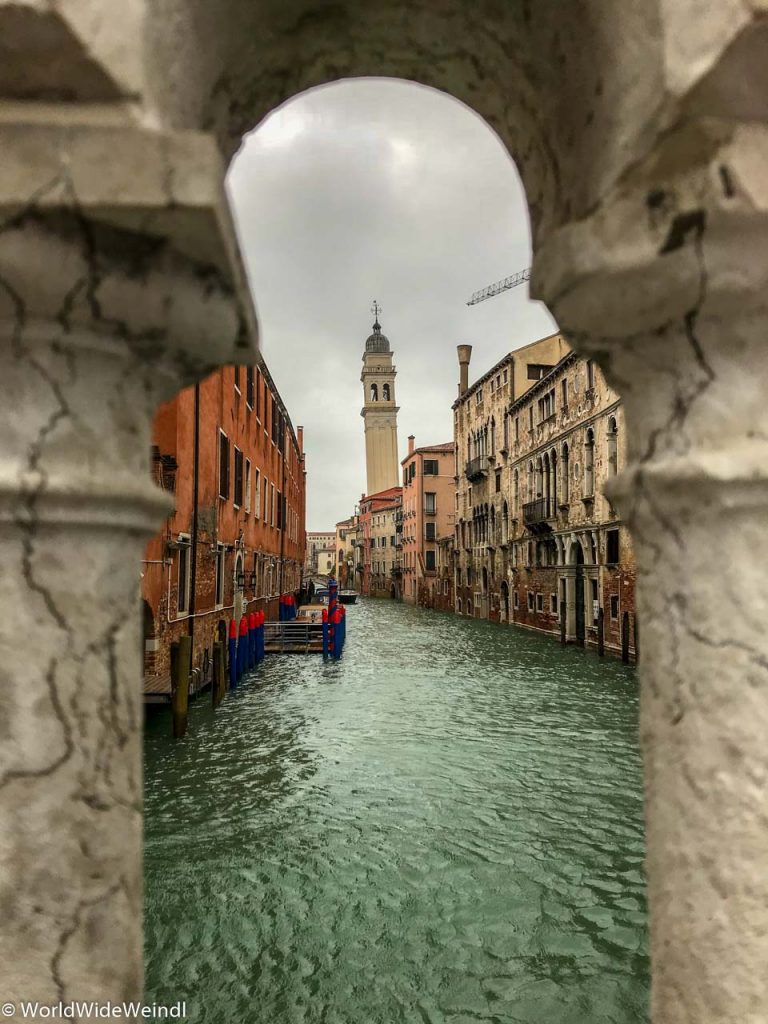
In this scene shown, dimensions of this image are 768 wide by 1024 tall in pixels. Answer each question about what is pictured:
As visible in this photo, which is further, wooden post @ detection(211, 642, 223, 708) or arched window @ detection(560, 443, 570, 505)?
arched window @ detection(560, 443, 570, 505)

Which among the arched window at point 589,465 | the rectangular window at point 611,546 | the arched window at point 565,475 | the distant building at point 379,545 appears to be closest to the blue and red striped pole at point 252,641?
the rectangular window at point 611,546

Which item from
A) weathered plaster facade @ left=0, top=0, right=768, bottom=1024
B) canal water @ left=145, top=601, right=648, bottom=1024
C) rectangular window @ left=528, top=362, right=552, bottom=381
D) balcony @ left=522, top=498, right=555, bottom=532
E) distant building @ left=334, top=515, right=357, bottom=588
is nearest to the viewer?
weathered plaster facade @ left=0, top=0, right=768, bottom=1024

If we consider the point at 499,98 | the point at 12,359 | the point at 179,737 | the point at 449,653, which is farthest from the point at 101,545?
the point at 449,653

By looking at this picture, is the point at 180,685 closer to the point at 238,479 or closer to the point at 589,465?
the point at 238,479

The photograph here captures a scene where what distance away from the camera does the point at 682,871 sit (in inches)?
42.0

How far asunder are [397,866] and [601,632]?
41.5ft

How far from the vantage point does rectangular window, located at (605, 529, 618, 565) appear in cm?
1637

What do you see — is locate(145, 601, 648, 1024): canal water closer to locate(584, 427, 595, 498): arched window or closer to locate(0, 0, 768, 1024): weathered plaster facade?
locate(0, 0, 768, 1024): weathered plaster facade

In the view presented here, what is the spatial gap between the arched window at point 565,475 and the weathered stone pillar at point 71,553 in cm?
1916

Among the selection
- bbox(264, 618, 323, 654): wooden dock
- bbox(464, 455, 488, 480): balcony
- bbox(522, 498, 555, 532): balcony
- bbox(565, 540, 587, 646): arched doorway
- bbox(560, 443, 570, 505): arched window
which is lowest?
bbox(264, 618, 323, 654): wooden dock

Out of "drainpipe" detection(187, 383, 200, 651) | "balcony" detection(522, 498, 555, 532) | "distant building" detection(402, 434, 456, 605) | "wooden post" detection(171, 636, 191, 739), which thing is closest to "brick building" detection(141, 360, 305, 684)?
"drainpipe" detection(187, 383, 200, 651)

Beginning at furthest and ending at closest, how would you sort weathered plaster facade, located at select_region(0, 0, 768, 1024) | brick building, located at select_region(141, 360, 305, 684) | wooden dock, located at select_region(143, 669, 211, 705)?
brick building, located at select_region(141, 360, 305, 684) < wooden dock, located at select_region(143, 669, 211, 705) < weathered plaster facade, located at select_region(0, 0, 768, 1024)

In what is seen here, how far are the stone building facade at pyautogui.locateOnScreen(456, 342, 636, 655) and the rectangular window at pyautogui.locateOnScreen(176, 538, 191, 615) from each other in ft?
24.0

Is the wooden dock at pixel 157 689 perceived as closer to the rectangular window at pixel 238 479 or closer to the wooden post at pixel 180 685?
the wooden post at pixel 180 685
